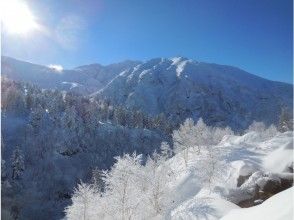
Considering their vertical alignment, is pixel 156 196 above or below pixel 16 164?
above

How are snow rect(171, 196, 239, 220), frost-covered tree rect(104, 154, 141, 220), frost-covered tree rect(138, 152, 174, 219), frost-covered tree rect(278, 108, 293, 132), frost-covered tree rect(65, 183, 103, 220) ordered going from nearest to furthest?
snow rect(171, 196, 239, 220) → frost-covered tree rect(104, 154, 141, 220) → frost-covered tree rect(138, 152, 174, 219) → frost-covered tree rect(65, 183, 103, 220) → frost-covered tree rect(278, 108, 293, 132)

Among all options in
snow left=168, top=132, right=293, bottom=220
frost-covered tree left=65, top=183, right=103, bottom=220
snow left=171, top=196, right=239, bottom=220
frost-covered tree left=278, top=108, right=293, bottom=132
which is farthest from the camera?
frost-covered tree left=278, top=108, right=293, bottom=132

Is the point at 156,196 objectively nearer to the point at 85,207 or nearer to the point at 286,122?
the point at 85,207

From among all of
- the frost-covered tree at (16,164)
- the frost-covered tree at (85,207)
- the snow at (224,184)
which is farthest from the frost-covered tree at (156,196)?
the frost-covered tree at (16,164)

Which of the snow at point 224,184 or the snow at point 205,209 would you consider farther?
the snow at point 224,184

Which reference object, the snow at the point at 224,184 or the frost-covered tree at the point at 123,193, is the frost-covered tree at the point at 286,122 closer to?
the snow at the point at 224,184

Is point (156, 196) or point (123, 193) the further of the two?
point (156, 196)

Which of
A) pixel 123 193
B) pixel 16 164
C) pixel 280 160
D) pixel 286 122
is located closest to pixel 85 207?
pixel 123 193

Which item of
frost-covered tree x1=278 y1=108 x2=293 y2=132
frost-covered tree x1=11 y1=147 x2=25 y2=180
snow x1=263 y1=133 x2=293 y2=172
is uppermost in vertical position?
frost-covered tree x1=278 y1=108 x2=293 y2=132

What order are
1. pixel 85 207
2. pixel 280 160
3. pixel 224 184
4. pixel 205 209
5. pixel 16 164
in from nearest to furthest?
pixel 205 209, pixel 85 207, pixel 224 184, pixel 280 160, pixel 16 164

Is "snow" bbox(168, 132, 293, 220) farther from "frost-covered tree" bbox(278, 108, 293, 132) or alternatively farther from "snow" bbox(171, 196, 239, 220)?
"frost-covered tree" bbox(278, 108, 293, 132)

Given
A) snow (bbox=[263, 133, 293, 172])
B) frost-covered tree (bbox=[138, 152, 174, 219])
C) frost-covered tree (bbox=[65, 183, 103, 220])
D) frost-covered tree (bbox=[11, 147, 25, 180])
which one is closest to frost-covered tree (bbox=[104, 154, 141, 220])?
frost-covered tree (bbox=[138, 152, 174, 219])

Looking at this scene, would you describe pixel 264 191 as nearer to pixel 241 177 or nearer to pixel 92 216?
pixel 241 177

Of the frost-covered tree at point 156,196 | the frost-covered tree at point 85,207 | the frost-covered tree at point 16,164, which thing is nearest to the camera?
the frost-covered tree at point 156,196
